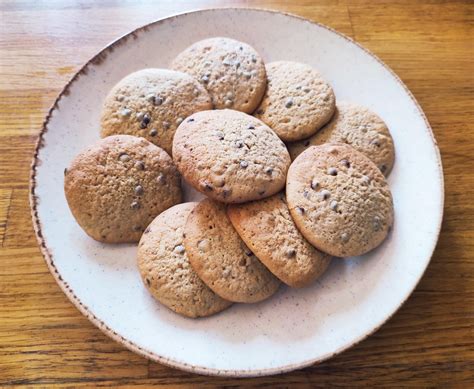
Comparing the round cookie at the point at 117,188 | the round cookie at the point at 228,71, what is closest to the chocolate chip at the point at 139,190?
the round cookie at the point at 117,188

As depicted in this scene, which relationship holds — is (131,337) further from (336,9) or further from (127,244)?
(336,9)

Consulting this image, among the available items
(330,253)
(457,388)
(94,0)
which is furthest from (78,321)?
(94,0)

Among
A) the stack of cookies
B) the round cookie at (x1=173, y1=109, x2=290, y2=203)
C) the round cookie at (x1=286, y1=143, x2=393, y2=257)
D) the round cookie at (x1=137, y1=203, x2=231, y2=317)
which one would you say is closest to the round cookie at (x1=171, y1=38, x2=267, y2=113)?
the stack of cookies

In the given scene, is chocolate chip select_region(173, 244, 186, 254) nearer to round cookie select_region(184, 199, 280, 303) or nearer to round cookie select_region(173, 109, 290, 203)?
round cookie select_region(184, 199, 280, 303)

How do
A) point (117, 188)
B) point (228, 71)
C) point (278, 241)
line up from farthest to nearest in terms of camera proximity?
point (228, 71), point (117, 188), point (278, 241)

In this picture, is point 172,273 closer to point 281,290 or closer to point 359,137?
point 281,290

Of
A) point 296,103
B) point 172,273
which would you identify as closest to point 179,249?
point 172,273
